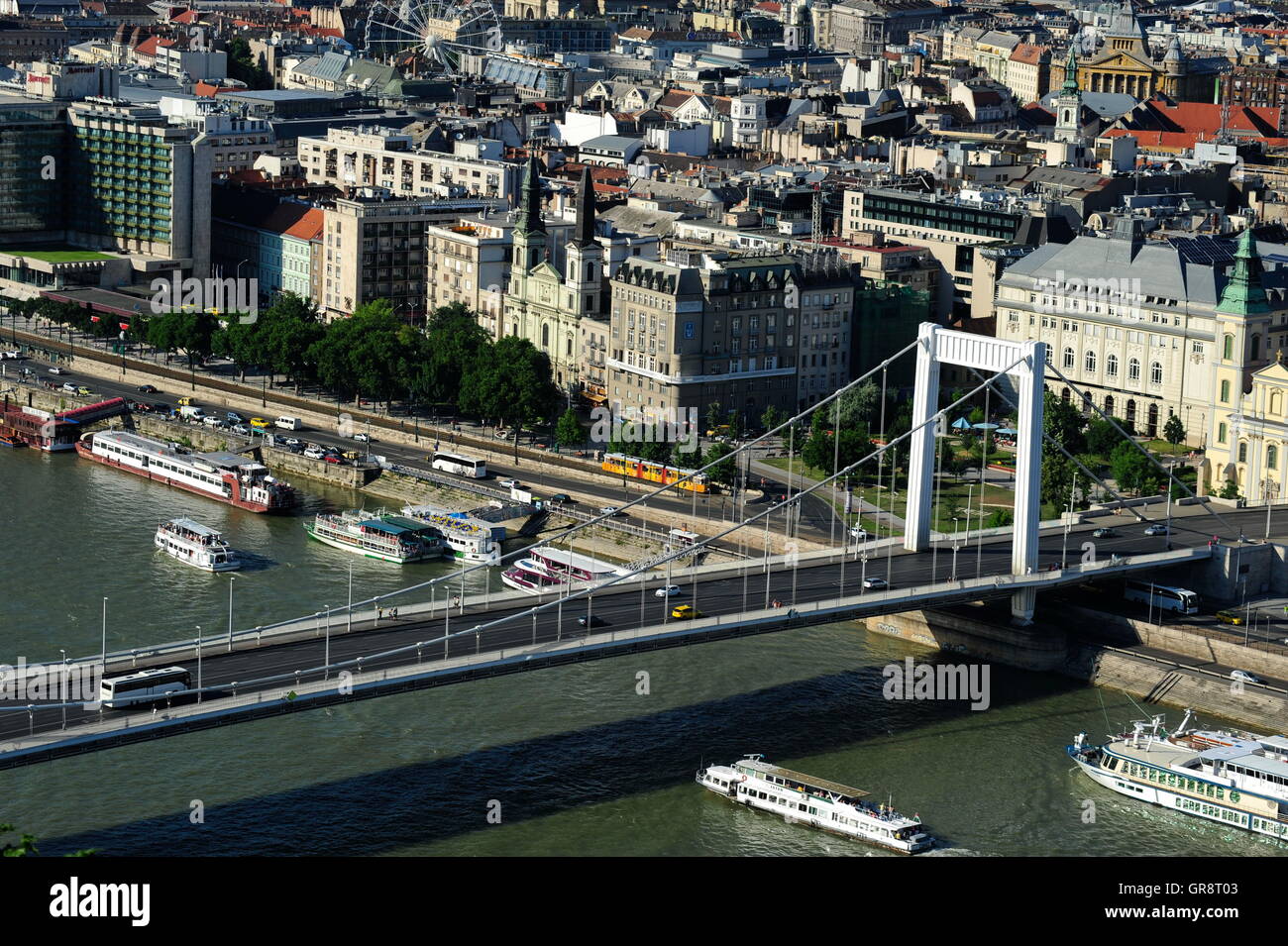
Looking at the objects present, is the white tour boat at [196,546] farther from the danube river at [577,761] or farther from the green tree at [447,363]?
the green tree at [447,363]

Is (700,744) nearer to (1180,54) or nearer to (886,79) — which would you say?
(886,79)

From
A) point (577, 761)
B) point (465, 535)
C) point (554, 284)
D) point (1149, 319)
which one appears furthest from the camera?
point (554, 284)

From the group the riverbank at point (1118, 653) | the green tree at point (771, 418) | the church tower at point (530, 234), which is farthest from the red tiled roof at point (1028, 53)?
the riverbank at point (1118, 653)

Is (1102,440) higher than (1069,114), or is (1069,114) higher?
(1069,114)

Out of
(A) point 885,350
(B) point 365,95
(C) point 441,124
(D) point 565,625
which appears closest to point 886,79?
(B) point 365,95

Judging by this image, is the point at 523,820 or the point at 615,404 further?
the point at 615,404

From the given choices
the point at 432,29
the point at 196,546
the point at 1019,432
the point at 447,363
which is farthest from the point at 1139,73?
the point at 196,546

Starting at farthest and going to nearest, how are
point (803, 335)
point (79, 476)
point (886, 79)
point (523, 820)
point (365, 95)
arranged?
point (886, 79) < point (365, 95) < point (803, 335) < point (79, 476) < point (523, 820)

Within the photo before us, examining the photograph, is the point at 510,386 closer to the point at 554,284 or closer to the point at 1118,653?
the point at 554,284

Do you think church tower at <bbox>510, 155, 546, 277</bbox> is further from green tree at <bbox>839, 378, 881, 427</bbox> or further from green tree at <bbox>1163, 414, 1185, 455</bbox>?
green tree at <bbox>1163, 414, 1185, 455</bbox>
